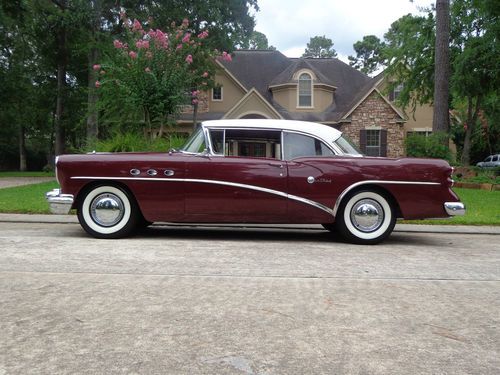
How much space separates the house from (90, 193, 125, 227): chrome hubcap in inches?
745

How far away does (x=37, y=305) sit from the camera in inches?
138

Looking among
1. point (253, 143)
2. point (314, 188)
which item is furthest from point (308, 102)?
point (314, 188)

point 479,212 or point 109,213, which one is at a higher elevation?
point 109,213

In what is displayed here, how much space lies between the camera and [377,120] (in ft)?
87.7

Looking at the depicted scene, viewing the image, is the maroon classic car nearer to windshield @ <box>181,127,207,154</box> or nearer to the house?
windshield @ <box>181,127,207,154</box>

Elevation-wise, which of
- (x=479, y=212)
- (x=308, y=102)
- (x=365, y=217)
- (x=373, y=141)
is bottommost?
(x=479, y=212)

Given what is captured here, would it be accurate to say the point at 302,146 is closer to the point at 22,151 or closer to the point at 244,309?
the point at 244,309

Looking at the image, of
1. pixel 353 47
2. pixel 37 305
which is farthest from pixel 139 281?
pixel 353 47

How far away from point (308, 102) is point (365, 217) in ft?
73.2

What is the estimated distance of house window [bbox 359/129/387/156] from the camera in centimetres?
2678

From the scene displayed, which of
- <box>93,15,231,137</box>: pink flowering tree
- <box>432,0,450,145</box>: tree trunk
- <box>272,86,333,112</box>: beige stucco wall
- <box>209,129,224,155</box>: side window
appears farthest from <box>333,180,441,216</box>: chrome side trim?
<box>272,86,333,112</box>: beige stucco wall

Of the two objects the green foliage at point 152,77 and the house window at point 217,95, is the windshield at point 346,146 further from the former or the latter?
the house window at point 217,95

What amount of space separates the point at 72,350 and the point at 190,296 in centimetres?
119

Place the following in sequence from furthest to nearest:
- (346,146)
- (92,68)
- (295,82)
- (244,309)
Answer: (295,82), (92,68), (346,146), (244,309)
